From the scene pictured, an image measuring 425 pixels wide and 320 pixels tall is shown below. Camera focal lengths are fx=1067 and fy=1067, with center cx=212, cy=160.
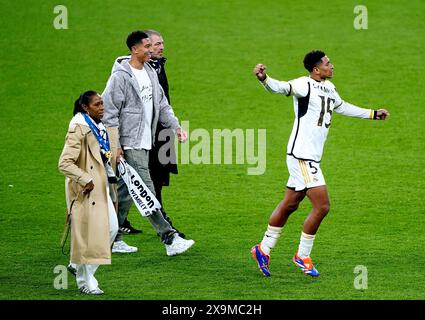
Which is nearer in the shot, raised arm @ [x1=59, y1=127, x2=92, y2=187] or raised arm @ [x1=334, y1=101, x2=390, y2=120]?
raised arm @ [x1=59, y1=127, x2=92, y2=187]

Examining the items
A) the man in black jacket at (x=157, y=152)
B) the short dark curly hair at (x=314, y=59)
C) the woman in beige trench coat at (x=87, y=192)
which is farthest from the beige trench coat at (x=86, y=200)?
the man in black jacket at (x=157, y=152)

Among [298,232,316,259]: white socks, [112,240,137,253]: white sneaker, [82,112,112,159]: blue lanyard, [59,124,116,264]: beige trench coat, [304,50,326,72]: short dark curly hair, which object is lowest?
[112,240,137,253]: white sneaker

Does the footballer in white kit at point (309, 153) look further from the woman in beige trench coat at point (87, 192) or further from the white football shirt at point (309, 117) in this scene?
the woman in beige trench coat at point (87, 192)

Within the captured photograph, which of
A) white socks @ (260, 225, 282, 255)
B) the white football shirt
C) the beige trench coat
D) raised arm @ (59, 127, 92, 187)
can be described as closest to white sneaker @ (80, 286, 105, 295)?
the beige trench coat

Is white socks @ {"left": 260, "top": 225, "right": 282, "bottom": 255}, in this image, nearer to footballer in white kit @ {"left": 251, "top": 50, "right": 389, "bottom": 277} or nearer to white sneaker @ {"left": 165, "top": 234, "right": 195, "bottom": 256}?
footballer in white kit @ {"left": 251, "top": 50, "right": 389, "bottom": 277}

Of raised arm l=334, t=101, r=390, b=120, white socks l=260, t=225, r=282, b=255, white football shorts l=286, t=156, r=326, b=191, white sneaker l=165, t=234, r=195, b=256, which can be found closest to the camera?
white football shorts l=286, t=156, r=326, b=191

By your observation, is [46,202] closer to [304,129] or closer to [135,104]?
[135,104]

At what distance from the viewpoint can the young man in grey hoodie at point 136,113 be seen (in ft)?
35.6

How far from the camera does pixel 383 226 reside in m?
12.2

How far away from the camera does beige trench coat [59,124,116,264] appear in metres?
9.30

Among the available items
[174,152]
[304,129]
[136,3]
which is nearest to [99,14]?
[136,3]

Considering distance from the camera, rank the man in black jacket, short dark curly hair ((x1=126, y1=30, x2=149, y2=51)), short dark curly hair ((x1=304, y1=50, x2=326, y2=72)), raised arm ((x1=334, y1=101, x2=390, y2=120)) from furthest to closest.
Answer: the man in black jacket → short dark curly hair ((x1=126, y1=30, x2=149, y2=51)) → raised arm ((x1=334, y1=101, x2=390, y2=120)) → short dark curly hair ((x1=304, y1=50, x2=326, y2=72))

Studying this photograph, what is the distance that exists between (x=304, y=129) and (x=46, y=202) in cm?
464

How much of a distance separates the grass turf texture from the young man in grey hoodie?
38 cm
